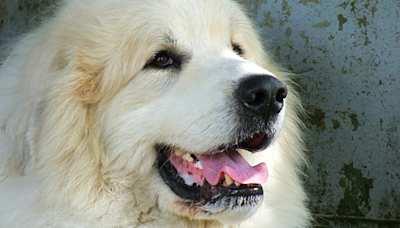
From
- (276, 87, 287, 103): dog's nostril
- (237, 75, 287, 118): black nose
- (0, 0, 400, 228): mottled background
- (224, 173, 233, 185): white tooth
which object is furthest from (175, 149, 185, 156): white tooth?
(0, 0, 400, 228): mottled background

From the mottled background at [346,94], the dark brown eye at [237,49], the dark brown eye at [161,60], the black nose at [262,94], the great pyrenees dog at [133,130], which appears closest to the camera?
the black nose at [262,94]

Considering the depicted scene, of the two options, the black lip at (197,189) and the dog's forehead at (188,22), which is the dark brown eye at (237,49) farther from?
the black lip at (197,189)

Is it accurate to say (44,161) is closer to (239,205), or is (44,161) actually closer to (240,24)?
(239,205)

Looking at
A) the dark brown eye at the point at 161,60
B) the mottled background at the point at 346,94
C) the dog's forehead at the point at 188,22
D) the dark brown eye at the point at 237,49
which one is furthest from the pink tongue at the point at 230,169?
the mottled background at the point at 346,94

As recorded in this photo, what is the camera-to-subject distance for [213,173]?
2221 mm

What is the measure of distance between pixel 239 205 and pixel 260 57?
4.00ft

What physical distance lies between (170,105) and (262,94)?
1.53 ft

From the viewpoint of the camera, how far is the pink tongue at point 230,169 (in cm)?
220

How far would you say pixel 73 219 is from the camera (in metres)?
2.26

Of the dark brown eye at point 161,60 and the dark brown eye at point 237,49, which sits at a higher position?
the dark brown eye at point 161,60

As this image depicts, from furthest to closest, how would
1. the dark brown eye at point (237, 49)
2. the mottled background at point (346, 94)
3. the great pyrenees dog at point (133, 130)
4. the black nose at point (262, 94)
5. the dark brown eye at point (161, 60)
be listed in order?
the mottled background at point (346, 94)
the dark brown eye at point (237, 49)
the dark brown eye at point (161, 60)
the great pyrenees dog at point (133, 130)
the black nose at point (262, 94)

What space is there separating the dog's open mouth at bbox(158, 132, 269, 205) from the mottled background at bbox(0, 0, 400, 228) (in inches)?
53.4

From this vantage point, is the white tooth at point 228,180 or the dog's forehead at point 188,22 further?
the dog's forehead at point 188,22

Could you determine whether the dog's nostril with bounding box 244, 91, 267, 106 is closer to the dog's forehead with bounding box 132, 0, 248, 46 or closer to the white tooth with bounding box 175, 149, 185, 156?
the white tooth with bounding box 175, 149, 185, 156
